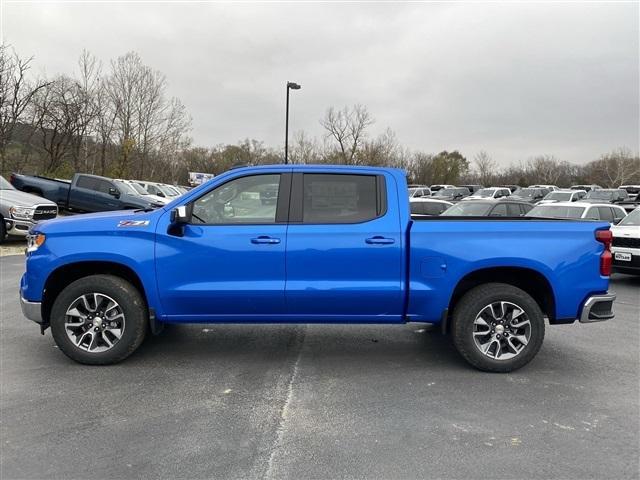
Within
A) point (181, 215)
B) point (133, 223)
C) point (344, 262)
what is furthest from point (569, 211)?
point (133, 223)

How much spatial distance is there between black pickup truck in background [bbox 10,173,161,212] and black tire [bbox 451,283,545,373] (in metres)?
16.2

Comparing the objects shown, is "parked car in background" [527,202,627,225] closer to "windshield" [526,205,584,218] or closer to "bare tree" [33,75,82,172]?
"windshield" [526,205,584,218]

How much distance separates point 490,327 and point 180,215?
3.04 meters

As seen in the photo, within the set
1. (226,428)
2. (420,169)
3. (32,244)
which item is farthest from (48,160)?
(420,169)

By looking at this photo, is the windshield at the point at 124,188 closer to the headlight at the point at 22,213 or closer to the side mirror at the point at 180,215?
the headlight at the point at 22,213

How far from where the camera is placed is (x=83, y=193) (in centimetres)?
1834

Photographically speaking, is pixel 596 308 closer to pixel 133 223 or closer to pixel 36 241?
pixel 133 223

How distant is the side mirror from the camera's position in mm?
4223

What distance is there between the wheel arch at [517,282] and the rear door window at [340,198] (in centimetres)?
111

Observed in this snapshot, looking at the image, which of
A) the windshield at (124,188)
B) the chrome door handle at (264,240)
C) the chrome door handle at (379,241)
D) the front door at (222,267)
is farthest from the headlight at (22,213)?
the chrome door handle at (379,241)

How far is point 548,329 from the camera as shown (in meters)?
6.12

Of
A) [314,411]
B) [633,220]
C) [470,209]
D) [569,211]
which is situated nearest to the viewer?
[314,411]

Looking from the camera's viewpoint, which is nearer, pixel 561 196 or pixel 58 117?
pixel 561 196

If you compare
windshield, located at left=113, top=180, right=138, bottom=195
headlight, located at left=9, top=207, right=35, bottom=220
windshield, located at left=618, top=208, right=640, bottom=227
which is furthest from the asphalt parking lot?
windshield, located at left=113, top=180, right=138, bottom=195
